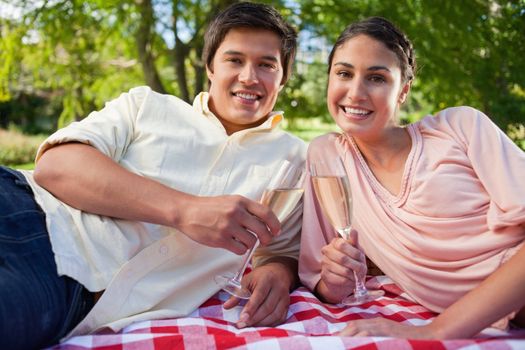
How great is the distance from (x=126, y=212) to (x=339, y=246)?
0.78m

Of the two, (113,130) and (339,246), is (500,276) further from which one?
(113,130)

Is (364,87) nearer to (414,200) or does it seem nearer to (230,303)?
(414,200)

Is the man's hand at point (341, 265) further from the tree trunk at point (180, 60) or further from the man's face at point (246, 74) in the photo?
the tree trunk at point (180, 60)

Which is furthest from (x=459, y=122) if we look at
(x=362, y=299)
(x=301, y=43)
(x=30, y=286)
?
(x=301, y=43)

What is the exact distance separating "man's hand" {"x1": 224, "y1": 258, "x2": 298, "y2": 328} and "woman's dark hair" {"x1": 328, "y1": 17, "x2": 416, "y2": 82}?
0.95 m

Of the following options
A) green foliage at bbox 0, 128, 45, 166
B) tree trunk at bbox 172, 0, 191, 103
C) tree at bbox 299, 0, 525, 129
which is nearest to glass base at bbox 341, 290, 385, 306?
tree at bbox 299, 0, 525, 129

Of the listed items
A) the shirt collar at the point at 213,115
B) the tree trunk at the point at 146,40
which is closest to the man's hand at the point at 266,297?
the shirt collar at the point at 213,115

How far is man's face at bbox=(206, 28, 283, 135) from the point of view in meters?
2.52

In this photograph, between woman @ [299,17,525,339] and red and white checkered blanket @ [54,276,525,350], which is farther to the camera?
woman @ [299,17,525,339]

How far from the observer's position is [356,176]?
2.26m

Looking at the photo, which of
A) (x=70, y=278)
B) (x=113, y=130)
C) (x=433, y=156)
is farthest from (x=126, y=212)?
(x=433, y=156)

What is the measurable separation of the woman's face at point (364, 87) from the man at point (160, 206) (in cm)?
41

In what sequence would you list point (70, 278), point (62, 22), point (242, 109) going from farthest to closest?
point (62, 22) → point (242, 109) → point (70, 278)

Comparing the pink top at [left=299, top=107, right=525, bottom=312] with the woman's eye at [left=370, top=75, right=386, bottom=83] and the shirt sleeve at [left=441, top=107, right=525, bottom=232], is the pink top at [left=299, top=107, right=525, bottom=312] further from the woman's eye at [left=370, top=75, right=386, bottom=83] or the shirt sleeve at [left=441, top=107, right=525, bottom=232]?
the woman's eye at [left=370, top=75, right=386, bottom=83]
